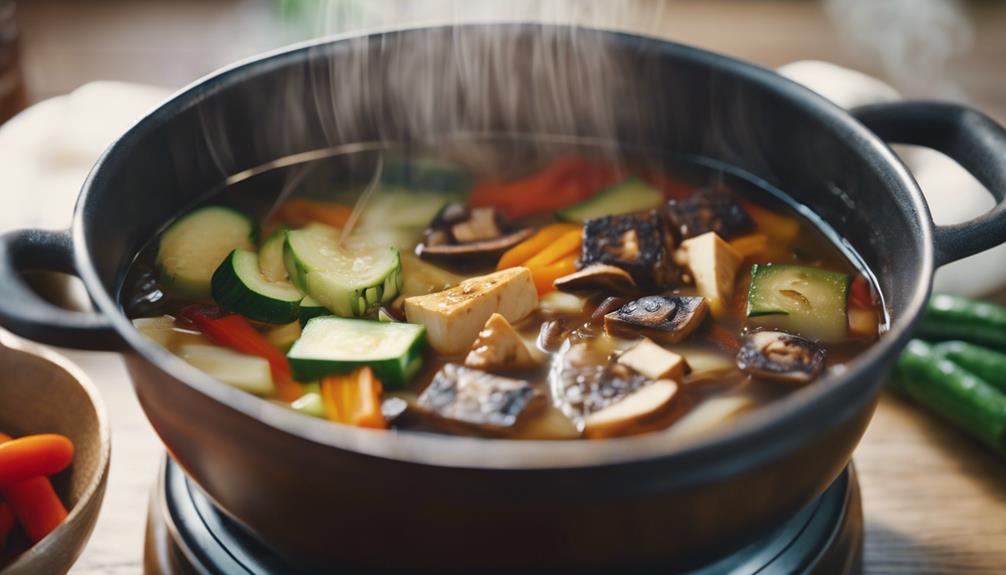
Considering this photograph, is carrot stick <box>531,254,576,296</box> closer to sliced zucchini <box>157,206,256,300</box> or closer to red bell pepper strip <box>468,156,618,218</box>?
red bell pepper strip <box>468,156,618,218</box>

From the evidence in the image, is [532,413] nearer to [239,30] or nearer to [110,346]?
[110,346]

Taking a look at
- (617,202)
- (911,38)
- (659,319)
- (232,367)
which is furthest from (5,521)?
(911,38)

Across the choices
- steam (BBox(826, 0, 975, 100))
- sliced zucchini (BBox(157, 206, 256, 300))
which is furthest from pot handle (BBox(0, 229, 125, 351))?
steam (BBox(826, 0, 975, 100))

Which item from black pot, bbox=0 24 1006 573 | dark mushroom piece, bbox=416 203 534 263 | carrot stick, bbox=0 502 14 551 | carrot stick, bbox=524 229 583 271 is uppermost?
black pot, bbox=0 24 1006 573

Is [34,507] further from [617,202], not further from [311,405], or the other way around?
[617,202]

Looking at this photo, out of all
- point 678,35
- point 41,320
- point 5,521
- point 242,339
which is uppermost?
point 41,320

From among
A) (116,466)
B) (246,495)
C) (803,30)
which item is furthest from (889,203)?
(803,30)
